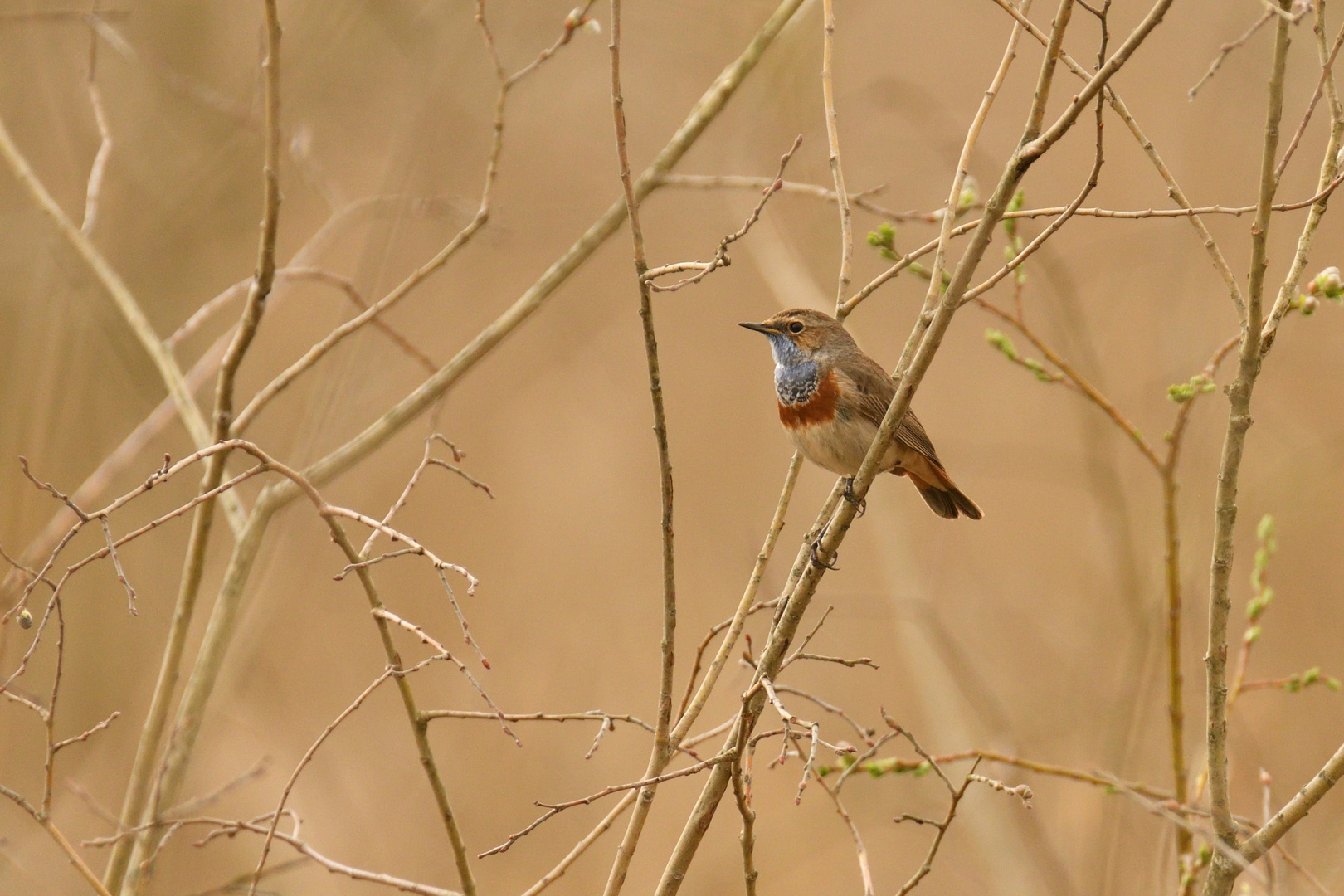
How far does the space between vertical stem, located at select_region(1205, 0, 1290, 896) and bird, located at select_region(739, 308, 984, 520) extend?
5.60ft

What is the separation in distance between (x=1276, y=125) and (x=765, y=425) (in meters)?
5.89

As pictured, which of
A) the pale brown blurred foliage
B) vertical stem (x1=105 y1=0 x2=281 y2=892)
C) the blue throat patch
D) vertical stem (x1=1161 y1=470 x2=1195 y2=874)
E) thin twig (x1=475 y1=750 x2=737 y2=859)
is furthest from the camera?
the pale brown blurred foliage

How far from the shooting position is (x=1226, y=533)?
2.23 m

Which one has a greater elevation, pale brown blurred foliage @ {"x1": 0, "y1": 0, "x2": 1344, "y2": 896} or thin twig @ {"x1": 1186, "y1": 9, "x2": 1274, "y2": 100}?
pale brown blurred foliage @ {"x1": 0, "y1": 0, "x2": 1344, "y2": 896}

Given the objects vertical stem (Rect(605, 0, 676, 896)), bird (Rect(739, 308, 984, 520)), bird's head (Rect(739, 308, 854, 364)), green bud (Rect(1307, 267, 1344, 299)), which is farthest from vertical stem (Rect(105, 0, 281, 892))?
green bud (Rect(1307, 267, 1344, 299))

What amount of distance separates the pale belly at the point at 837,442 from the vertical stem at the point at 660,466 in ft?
5.70

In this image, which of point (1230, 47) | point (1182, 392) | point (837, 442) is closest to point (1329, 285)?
point (1182, 392)

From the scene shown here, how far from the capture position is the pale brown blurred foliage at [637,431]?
186 inches

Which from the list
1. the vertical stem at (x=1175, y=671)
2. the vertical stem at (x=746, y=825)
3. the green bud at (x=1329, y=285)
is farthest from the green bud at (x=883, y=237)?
the vertical stem at (x=746, y=825)

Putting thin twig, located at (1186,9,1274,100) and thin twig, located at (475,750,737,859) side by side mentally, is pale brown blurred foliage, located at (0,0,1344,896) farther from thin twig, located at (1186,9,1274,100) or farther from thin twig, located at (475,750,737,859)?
thin twig, located at (475,750,737,859)

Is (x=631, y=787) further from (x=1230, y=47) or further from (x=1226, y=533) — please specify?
(x=1230, y=47)

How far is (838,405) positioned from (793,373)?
316 mm

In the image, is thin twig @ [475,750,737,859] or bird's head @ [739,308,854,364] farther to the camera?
bird's head @ [739,308,854,364]

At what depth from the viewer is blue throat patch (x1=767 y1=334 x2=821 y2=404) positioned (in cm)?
434
